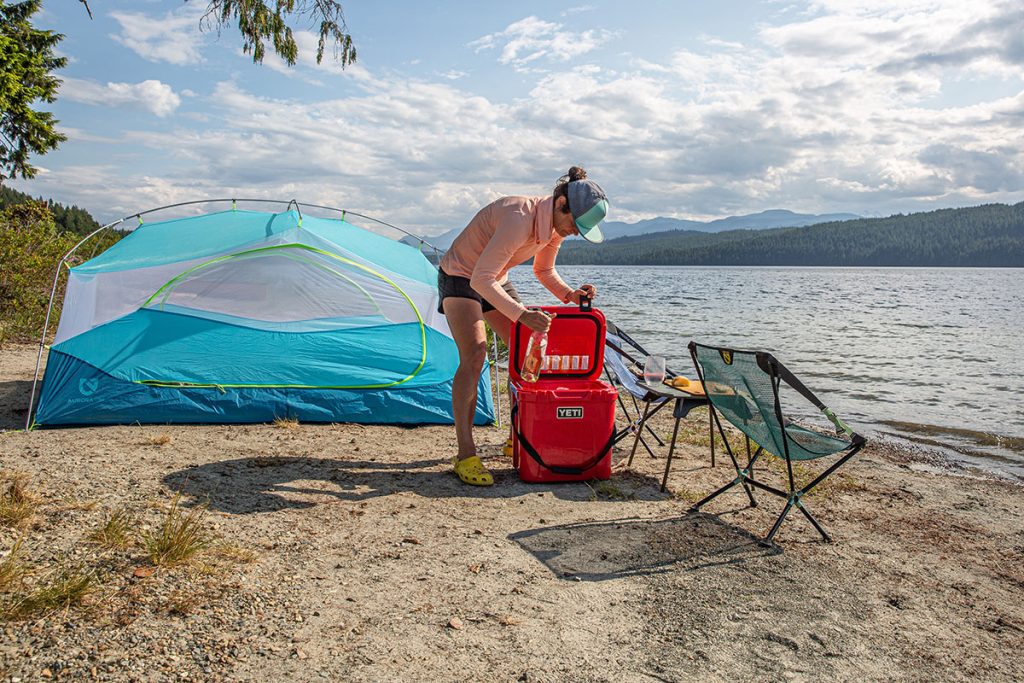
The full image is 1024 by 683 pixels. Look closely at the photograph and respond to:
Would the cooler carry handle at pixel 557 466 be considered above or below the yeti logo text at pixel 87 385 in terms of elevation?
below

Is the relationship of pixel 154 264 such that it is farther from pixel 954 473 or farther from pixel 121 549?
pixel 954 473

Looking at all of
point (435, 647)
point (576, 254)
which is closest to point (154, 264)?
point (435, 647)

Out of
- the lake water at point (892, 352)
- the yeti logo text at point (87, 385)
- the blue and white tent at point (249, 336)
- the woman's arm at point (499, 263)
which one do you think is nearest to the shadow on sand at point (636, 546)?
the woman's arm at point (499, 263)

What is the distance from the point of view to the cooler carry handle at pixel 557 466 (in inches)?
203

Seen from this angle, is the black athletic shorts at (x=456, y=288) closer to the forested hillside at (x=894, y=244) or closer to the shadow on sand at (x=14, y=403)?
the shadow on sand at (x=14, y=403)

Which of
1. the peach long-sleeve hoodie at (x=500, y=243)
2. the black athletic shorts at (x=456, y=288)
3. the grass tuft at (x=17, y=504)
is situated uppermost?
the peach long-sleeve hoodie at (x=500, y=243)

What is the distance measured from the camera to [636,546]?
165 inches

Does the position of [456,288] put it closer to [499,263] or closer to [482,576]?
[499,263]

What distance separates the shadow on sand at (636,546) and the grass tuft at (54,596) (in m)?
2.08

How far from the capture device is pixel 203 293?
6.80 metres

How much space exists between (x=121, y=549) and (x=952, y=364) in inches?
639

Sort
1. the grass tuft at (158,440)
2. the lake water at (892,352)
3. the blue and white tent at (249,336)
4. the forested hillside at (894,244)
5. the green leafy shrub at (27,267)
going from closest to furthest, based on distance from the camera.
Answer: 1. the grass tuft at (158,440)
2. the blue and white tent at (249,336)
3. the lake water at (892,352)
4. the green leafy shrub at (27,267)
5. the forested hillside at (894,244)

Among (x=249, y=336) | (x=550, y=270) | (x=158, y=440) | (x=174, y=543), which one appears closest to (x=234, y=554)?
(x=174, y=543)

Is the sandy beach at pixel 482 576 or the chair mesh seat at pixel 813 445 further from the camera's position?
the chair mesh seat at pixel 813 445
